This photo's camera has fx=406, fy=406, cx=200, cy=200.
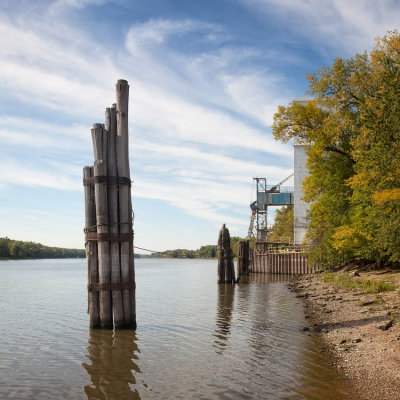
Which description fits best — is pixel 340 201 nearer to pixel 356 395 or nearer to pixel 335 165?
pixel 335 165

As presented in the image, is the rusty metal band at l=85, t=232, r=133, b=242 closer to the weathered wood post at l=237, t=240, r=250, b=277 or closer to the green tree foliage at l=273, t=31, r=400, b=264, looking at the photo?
the green tree foliage at l=273, t=31, r=400, b=264

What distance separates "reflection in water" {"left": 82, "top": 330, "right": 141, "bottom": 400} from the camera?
7.45m

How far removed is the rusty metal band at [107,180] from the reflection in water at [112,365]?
406cm

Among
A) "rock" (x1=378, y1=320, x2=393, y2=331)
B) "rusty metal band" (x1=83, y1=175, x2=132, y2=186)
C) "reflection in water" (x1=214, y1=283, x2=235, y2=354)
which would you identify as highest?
"rusty metal band" (x1=83, y1=175, x2=132, y2=186)

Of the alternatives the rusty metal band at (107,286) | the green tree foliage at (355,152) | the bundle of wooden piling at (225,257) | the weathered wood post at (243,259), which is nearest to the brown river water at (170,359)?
the rusty metal band at (107,286)

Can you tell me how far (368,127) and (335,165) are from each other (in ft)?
46.3

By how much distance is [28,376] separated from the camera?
850cm

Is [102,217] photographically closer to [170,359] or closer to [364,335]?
[170,359]

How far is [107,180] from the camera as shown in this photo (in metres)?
11.1

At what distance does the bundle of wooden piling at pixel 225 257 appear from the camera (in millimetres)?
30281

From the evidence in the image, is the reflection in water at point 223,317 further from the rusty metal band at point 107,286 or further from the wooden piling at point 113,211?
the rusty metal band at point 107,286

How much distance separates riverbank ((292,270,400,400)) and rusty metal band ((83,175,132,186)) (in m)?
6.78

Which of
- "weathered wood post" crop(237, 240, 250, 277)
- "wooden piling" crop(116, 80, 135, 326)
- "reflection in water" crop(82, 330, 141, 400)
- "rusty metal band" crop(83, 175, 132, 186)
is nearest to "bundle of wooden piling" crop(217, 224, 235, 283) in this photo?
"weathered wood post" crop(237, 240, 250, 277)

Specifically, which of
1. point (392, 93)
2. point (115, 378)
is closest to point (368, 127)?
point (392, 93)
